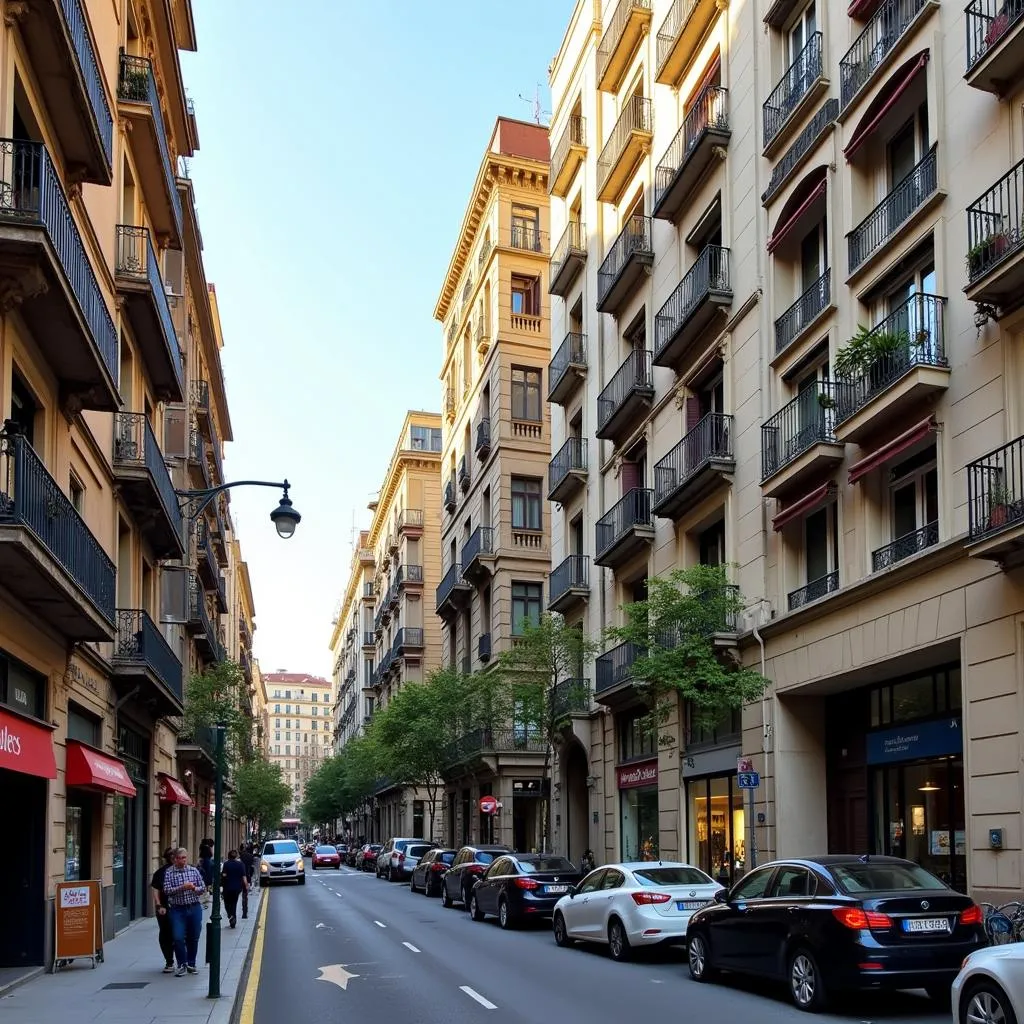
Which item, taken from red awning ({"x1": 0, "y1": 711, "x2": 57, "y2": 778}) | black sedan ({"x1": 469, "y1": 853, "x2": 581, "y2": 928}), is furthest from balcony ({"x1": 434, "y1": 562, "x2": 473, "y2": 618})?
red awning ({"x1": 0, "y1": 711, "x2": 57, "y2": 778})

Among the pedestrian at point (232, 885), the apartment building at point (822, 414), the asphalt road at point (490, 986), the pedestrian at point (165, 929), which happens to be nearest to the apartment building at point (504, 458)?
the apartment building at point (822, 414)

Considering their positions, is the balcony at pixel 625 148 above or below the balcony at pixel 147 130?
above

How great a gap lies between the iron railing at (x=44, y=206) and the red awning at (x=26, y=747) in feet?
16.4

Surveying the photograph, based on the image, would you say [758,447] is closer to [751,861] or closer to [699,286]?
[699,286]

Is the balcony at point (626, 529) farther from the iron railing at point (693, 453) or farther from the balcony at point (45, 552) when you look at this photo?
the balcony at point (45, 552)

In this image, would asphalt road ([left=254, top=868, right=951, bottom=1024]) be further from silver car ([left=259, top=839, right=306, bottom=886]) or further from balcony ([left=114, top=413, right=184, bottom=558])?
silver car ([left=259, top=839, right=306, bottom=886])

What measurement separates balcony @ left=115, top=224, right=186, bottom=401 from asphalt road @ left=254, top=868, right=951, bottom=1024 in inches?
461

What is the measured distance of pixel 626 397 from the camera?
31.6m

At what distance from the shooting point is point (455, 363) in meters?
60.0

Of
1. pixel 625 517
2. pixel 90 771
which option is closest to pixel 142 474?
pixel 90 771

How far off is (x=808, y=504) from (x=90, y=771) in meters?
12.4

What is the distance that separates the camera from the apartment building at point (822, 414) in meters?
17.2

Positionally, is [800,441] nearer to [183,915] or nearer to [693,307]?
[693,307]

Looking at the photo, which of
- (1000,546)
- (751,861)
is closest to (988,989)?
Result: (1000,546)
